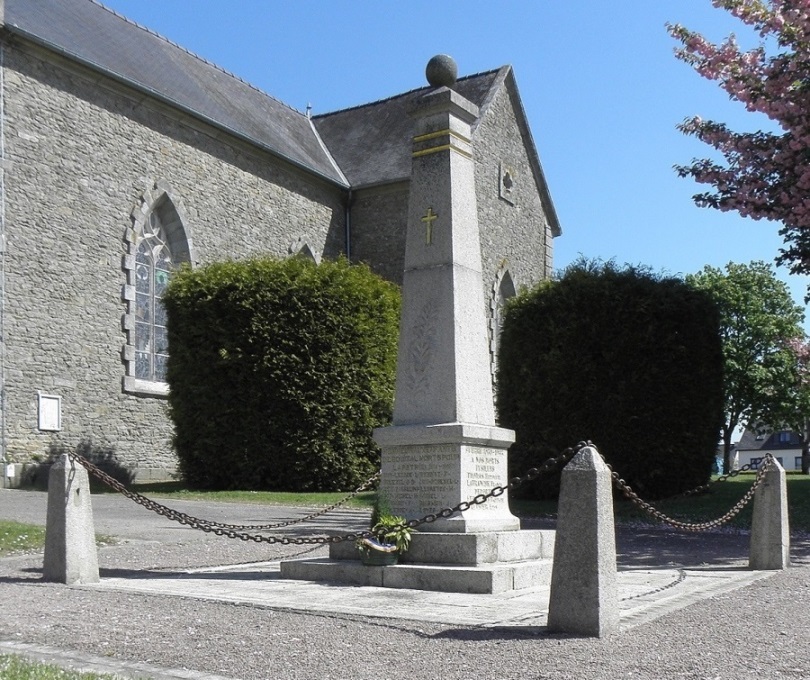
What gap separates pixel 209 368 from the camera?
17.7 meters

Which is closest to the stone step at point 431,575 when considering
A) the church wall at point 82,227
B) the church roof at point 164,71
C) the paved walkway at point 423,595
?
the paved walkway at point 423,595

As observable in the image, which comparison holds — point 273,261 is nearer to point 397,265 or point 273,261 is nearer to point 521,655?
point 397,265

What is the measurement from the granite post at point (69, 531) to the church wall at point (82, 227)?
417 inches

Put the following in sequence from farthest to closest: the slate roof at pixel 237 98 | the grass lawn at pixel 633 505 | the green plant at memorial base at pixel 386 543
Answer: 1. the slate roof at pixel 237 98
2. the grass lawn at pixel 633 505
3. the green plant at memorial base at pixel 386 543

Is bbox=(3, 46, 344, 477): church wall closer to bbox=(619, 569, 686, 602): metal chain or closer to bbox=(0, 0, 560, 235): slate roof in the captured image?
bbox=(0, 0, 560, 235): slate roof

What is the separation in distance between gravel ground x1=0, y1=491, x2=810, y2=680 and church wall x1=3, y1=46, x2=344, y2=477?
11.5 meters

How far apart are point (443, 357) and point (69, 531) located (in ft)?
10.5

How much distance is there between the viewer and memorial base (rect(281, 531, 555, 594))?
22.4 ft

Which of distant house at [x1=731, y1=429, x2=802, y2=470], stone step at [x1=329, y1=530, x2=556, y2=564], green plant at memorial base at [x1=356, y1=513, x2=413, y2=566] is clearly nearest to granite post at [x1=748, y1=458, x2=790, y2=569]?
stone step at [x1=329, y1=530, x2=556, y2=564]

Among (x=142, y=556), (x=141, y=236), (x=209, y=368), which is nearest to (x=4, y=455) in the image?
(x=209, y=368)

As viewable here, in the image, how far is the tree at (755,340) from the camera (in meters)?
41.1

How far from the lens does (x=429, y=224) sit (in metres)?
8.04

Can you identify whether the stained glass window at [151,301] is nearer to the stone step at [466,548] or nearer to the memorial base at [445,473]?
the memorial base at [445,473]

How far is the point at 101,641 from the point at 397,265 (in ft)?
69.7
